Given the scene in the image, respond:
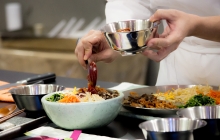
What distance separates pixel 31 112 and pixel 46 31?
308cm

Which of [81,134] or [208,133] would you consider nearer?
[208,133]

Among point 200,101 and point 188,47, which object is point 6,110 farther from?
point 188,47

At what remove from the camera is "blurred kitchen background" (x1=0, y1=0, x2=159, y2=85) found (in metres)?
3.69

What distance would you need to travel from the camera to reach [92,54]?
1.61 meters

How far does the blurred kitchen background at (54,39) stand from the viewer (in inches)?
145

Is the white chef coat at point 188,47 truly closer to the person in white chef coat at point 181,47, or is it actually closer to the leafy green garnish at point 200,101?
the person in white chef coat at point 181,47

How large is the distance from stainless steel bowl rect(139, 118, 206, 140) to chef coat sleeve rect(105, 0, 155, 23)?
972 millimetres

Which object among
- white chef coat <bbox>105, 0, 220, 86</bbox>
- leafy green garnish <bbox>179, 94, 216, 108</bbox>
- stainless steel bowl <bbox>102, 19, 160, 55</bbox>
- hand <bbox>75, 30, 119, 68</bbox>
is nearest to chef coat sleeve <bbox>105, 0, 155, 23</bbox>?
white chef coat <bbox>105, 0, 220, 86</bbox>

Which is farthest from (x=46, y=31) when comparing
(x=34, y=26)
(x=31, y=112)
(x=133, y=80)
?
(x=31, y=112)

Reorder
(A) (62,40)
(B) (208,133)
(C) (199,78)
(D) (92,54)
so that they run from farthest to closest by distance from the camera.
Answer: (A) (62,40)
(C) (199,78)
(D) (92,54)
(B) (208,133)

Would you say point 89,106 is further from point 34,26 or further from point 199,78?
point 34,26

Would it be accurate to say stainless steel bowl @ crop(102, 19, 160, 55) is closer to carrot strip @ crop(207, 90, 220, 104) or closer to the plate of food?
the plate of food

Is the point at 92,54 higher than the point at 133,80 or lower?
higher

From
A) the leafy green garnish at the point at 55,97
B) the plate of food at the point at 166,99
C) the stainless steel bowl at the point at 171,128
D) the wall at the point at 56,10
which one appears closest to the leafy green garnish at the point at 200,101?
the plate of food at the point at 166,99
